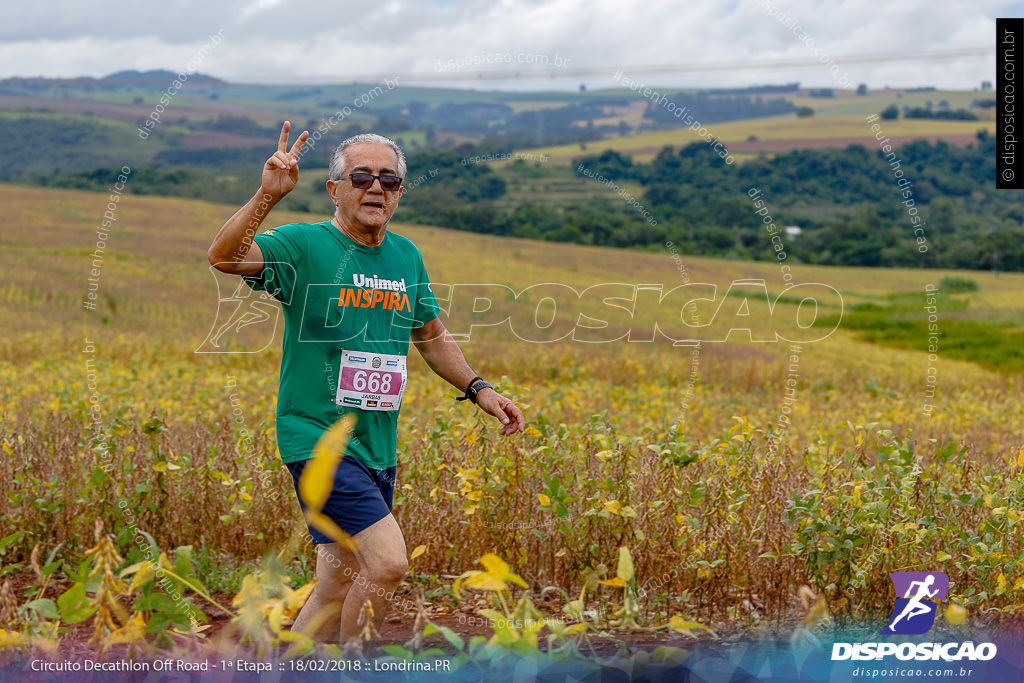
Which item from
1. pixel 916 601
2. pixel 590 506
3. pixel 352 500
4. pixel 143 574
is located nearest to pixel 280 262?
pixel 352 500

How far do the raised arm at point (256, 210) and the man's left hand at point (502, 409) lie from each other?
1180 mm

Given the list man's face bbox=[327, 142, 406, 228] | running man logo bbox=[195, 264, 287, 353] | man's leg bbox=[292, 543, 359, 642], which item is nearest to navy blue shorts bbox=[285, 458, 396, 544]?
man's leg bbox=[292, 543, 359, 642]

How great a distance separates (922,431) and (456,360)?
7690 millimetres

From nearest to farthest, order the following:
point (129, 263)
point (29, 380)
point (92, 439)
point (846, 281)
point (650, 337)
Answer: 1. point (92, 439)
2. point (29, 380)
3. point (650, 337)
4. point (129, 263)
5. point (846, 281)

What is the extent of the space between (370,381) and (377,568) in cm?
67

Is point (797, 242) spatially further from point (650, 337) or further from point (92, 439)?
point (92, 439)

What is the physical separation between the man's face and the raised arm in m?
0.37

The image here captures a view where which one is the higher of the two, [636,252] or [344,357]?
[636,252]

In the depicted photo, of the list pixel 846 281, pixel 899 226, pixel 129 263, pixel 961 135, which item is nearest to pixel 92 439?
pixel 129 263

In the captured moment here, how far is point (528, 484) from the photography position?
513cm

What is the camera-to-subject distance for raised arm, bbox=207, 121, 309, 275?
10.4 feet

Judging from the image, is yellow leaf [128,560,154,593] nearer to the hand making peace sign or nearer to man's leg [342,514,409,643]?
man's leg [342,514,409,643]

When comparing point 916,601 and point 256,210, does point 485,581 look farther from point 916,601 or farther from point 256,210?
point 916,601

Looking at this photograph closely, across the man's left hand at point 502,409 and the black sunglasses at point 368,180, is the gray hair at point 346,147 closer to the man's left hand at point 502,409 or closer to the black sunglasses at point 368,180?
the black sunglasses at point 368,180
